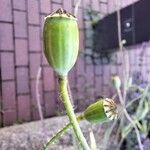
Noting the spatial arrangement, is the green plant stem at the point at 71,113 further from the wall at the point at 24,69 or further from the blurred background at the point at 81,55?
the wall at the point at 24,69

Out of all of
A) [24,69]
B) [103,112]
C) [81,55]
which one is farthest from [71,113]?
[81,55]

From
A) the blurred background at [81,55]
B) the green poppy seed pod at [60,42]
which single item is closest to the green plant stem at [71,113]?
the green poppy seed pod at [60,42]

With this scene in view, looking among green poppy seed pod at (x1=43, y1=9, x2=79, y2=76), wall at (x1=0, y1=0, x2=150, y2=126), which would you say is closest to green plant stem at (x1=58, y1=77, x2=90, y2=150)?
green poppy seed pod at (x1=43, y1=9, x2=79, y2=76)

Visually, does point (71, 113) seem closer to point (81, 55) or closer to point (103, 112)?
point (103, 112)

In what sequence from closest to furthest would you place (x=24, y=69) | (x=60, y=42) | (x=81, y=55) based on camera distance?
(x=60, y=42) < (x=24, y=69) < (x=81, y=55)

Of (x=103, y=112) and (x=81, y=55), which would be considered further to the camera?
A: (x=81, y=55)

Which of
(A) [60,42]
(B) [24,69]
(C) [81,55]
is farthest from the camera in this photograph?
(C) [81,55]

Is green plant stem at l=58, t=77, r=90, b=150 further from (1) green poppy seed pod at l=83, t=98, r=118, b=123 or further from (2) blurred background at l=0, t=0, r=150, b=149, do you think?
(2) blurred background at l=0, t=0, r=150, b=149
